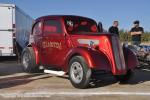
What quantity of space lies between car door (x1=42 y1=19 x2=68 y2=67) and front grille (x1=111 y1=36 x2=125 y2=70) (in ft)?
4.71

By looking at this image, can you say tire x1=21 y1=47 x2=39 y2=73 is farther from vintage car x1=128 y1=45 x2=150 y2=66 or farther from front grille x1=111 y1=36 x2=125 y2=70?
vintage car x1=128 y1=45 x2=150 y2=66

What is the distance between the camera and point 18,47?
1903 cm

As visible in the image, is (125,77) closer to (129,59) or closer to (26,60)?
(129,59)

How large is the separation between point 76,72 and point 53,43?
1574 millimetres

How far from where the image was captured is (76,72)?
10961 mm

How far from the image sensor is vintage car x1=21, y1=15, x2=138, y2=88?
1069 centimetres

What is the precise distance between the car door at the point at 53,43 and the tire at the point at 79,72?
2.35 ft

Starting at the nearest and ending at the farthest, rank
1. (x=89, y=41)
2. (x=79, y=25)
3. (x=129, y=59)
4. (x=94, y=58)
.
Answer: (x=94, y=58)
(x=89, y=41)
(x=129, y=59)
(x=79, y=25)

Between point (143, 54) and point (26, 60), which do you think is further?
point (143, 54)

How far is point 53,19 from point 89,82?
8.55 feet

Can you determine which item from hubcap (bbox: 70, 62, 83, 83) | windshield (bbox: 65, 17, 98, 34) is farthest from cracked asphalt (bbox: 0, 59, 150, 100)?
windshield (bbox: 65, 17, 98, 34)

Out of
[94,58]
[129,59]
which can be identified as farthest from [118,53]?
[94,58]

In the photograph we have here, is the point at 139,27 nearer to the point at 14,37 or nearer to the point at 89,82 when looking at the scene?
the point at 14,37

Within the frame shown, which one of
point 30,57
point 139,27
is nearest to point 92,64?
point 30,57
